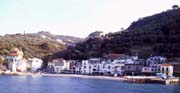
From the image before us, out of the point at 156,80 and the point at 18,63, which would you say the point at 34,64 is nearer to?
the point at 18,63

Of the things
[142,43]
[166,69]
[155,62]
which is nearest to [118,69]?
[142,43]

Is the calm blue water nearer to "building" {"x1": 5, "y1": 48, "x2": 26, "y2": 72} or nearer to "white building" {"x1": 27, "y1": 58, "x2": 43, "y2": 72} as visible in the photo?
"building" {"x1": 5, "y1": 48, "x2": 26, "y2": 72}

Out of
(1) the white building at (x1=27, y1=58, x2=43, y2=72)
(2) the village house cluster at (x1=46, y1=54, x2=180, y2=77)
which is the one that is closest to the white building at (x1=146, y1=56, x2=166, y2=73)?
(2) the village house cluster at (x1=46, y1=54, x2=180, y2=77)

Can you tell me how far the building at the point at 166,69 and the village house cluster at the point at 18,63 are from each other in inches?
1641

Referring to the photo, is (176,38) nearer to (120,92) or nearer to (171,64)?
(171,64)

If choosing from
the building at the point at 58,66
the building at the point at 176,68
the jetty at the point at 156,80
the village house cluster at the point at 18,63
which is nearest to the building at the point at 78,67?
the building at the point at 58,66

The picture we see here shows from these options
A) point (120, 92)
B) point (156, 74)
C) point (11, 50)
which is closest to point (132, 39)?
point (156, 74)

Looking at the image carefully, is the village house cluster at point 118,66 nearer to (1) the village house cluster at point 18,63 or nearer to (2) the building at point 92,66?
(2) the building at point 92,66

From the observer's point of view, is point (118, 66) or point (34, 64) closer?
point (118, 66)

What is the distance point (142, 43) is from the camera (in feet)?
333

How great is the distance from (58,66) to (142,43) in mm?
23506

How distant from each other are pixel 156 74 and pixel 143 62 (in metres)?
7.01

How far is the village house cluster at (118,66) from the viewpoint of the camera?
88.1m

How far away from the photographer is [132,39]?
104812mm
